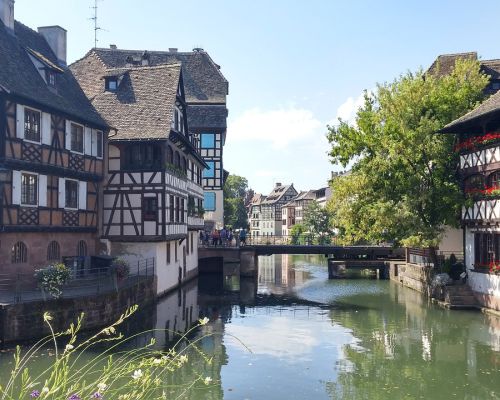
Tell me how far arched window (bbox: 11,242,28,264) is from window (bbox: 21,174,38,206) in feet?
5.90

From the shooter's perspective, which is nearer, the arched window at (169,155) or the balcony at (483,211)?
the balcony at (483,211)

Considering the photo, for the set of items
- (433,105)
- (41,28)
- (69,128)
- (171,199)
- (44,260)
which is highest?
(41,28)

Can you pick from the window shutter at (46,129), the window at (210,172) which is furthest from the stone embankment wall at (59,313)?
the window at (210,172)

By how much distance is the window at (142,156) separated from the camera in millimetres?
29156

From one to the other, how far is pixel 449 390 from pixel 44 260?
17.4 metres

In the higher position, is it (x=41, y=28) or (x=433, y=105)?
(x=41, y=28)

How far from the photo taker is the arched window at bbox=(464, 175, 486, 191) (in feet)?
88.3

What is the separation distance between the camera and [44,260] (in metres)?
24.1

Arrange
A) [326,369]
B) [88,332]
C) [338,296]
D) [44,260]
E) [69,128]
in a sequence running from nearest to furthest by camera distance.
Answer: [326,369]
[88,332]
[44,260]
[69,128]
[338,296]

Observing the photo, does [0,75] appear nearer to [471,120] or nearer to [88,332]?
[88,332]

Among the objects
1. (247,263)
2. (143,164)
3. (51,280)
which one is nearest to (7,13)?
(143,164)

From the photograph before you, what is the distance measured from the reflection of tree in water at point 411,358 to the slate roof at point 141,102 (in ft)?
45.2

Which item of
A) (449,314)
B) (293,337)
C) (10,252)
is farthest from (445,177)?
(10,252)

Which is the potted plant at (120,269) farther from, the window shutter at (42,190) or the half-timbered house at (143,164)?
the half-timbered house at (143,164)
